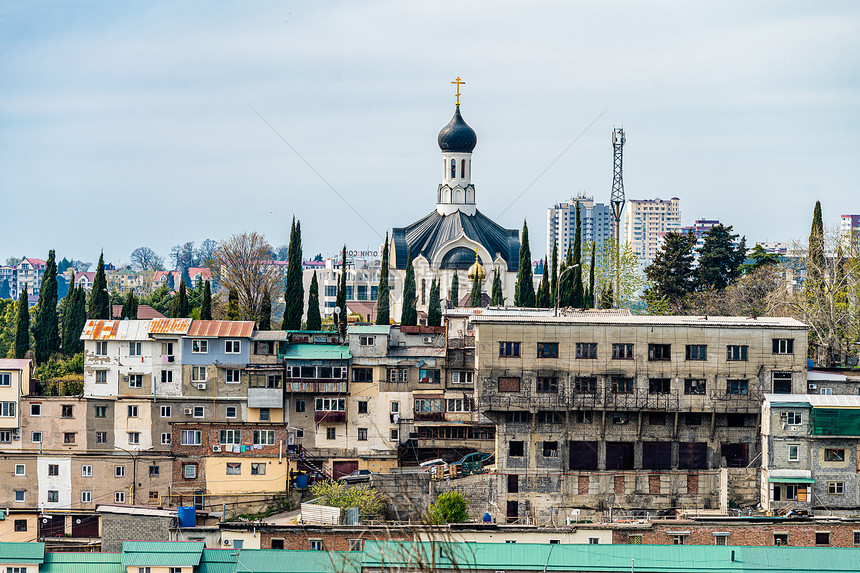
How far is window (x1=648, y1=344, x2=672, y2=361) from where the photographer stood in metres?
72.2

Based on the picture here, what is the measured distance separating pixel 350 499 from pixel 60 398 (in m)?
20.2


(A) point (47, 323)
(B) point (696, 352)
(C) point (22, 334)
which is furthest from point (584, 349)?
(A) point (47, 323)

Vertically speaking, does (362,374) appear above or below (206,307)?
below

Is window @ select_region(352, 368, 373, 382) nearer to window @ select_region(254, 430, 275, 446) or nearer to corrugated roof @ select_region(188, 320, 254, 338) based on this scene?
corrugated roof @ select_region(188, 320, 254, 338)

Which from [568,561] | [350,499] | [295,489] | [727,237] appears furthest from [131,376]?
[727,237]

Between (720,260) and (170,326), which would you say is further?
(720,260)

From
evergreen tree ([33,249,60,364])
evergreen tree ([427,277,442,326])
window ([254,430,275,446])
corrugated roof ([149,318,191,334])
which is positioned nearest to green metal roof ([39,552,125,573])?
window ([254,430,275,446])

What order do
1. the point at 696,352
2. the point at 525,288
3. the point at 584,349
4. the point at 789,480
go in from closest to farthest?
the point at 789,480 → the point at 696,352 → the point at 584,349 → the point at 525,288

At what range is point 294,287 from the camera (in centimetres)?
9931

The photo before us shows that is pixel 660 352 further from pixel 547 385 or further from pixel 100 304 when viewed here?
pixel 100 304

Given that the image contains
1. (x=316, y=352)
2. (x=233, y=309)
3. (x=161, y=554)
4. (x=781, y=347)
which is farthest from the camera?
(x=233, y=309)

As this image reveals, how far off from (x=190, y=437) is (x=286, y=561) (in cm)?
1874

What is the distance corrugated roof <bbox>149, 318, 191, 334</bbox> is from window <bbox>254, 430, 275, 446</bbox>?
9.73 meters

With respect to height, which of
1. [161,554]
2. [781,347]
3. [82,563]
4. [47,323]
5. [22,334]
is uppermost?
[47,323]
